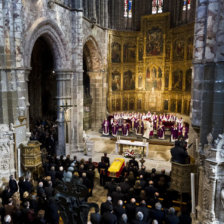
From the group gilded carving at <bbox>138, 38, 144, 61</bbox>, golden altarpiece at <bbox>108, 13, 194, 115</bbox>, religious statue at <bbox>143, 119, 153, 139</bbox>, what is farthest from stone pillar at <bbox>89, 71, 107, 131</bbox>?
gilded carving at <bbox>138, 38, 144, 61</bbox>

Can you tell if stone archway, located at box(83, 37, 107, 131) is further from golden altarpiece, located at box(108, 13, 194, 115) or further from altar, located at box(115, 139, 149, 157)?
altar, located at box(115, 139, 149, 157)

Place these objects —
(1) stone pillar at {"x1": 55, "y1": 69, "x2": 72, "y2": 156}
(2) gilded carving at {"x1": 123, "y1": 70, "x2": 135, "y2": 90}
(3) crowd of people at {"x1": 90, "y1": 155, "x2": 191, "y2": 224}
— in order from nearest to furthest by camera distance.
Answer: (3) crowd of people at {"x1": 90, "y1": 155, "x2": 191, "y2": 224} → (1) stone pillar at {"x1": 55, "y1": 69, "x2": 72, "y2": 156} → (2) gilded carving at {"x1": 123, "y1": 70, "x2": 135, "y2": 90}

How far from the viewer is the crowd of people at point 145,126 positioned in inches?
765

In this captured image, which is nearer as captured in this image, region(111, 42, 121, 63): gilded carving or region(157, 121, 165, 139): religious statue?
region(157, 121, 165, 139): religious statue

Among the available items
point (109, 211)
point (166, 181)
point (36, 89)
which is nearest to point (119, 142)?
point (166, 181)

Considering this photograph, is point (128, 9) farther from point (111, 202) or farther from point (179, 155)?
point (111, 202)

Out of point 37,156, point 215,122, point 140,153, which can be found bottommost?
point 140,153

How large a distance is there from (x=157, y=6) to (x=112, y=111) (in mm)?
12718

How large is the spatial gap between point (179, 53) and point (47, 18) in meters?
15.3

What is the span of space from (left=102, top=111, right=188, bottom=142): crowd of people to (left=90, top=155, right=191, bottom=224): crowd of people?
8.54 meters

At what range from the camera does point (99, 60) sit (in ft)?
72.9

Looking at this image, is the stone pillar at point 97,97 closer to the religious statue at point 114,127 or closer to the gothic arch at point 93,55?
the gothic arch at point 93,55

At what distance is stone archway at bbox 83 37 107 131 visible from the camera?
2209 cm

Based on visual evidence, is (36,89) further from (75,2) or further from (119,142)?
(119,142)
